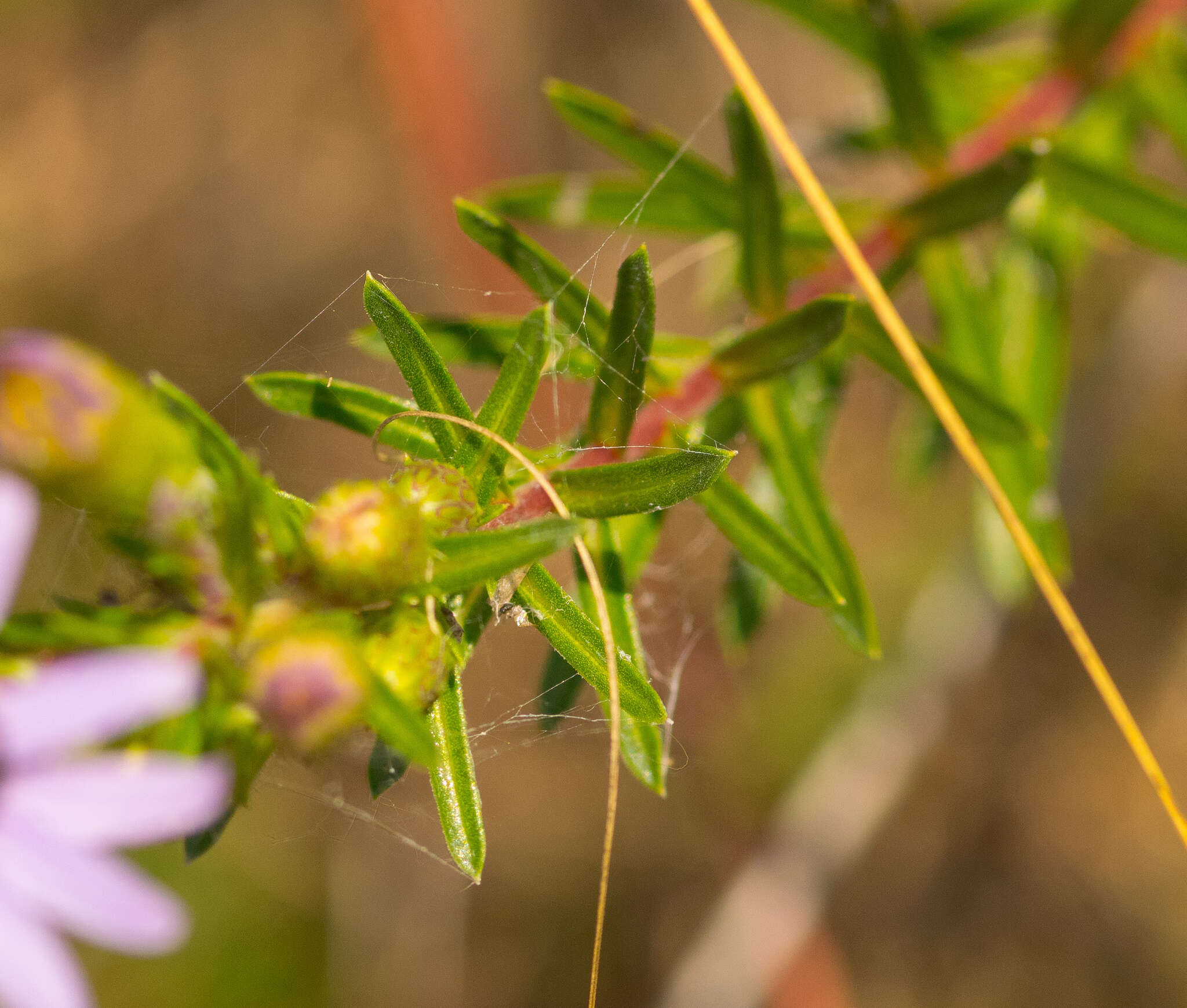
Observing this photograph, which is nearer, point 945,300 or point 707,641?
point 945,300

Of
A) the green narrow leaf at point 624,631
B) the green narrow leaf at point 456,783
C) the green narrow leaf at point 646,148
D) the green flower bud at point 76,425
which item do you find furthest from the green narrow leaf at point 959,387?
the green flower bud at point 76,425

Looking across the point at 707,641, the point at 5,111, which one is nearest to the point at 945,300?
the point at 707,641

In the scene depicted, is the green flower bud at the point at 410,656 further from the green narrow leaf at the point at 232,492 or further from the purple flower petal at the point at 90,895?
the purple flower petal at the point at 90,895

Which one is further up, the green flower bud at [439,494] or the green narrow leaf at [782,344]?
the green narrow leaf at [782,344]

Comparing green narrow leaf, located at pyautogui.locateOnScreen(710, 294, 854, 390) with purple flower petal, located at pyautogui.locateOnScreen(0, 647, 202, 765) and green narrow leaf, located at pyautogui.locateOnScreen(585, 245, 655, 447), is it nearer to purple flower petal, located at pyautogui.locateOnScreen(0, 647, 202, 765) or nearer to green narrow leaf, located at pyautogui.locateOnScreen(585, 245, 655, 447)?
green narrow leaf, located at pyautogui.locateOnScreen(585, 245, 655, 447)

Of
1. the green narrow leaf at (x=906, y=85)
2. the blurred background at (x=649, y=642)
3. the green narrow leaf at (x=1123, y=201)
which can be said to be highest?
the green narrow leaf at (x=906, y=85)

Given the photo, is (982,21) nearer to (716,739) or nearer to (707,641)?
(707,641)
